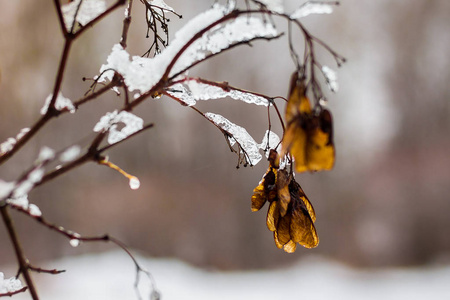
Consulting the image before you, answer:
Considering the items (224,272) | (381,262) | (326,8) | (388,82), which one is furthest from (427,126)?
(326,8)

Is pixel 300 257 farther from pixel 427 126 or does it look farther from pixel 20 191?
pixel 20 191

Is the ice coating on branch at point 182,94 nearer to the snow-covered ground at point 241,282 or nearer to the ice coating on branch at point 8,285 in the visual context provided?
the ice coating on branch at point 8,285

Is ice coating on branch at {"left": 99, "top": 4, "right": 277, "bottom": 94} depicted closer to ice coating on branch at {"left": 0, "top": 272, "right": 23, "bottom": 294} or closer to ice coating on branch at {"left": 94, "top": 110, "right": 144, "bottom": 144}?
ice coating on branch at {"left": 94, "top": 110, "right": 144, "bottom": 144}

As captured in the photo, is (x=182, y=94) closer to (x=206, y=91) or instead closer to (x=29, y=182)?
(x=206, y=91)

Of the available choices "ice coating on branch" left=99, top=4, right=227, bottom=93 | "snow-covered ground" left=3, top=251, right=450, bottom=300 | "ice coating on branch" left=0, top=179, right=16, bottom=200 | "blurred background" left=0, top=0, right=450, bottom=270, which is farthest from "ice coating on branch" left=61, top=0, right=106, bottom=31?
"blurred background" left=0, top=0, right=450, bottom=270

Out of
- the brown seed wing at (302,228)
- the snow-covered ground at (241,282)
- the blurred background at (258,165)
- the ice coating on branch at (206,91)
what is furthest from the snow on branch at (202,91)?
the blurred background at (258,165)

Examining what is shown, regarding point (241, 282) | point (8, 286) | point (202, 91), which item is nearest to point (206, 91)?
point (202, 91)

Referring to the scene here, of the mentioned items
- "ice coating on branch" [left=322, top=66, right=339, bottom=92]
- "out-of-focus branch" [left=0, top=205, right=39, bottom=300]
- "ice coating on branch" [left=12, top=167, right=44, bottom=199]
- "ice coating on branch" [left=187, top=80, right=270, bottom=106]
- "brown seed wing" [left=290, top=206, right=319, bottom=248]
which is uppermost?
"ice coating on branch" [left=187, top=80, right=270, bottom=106]
